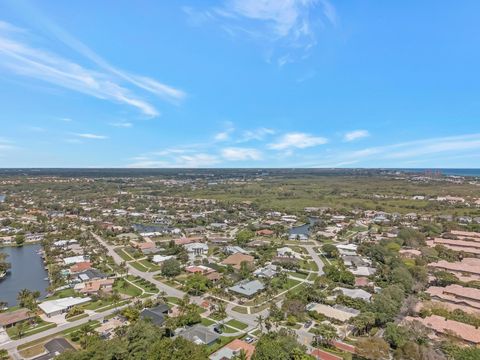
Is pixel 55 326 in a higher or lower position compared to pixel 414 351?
lower

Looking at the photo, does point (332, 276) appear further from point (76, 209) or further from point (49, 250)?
point (76, 209)

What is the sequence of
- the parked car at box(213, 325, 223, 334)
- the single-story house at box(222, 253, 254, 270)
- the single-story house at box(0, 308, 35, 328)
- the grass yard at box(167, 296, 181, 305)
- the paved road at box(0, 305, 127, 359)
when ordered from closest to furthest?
the paved road at box(0, 305, 127, 359)
the parked car at box(213, 325, 223, 334)
the single-story house at box(0, 308, 35, 328)
the grass yard at box(167, 296, 181, 305)
the single-story house at box(222, 253, 254, 270)

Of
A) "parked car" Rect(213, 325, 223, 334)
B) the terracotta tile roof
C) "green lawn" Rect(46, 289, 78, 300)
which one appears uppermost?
the terracotta tile roof

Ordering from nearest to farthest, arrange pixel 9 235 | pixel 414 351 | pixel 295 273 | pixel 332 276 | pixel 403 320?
pixel 414 351, pixel 403 320, pixel 332 276, pixel 295 273, pixel 9 235

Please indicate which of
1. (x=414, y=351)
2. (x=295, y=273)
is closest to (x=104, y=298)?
(x=295, y=273)

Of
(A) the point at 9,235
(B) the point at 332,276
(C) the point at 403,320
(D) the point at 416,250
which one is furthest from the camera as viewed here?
(A) the point at 9,235

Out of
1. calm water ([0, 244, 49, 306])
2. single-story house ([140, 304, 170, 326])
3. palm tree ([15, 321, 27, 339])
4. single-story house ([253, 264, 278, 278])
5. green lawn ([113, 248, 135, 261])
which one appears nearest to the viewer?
palm tree ([15, 321, 27, 339])

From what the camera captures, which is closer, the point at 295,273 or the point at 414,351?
the point at 414,351

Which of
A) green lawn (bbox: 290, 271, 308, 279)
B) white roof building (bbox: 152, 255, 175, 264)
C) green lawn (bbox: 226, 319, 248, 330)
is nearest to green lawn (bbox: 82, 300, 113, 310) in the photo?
green lawn (bbox: 226, 319, 248, 330)

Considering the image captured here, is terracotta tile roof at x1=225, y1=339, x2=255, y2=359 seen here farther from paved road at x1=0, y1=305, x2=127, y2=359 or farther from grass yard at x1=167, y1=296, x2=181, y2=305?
paved road at x1=0, y1=305, x2=127, y2=359
